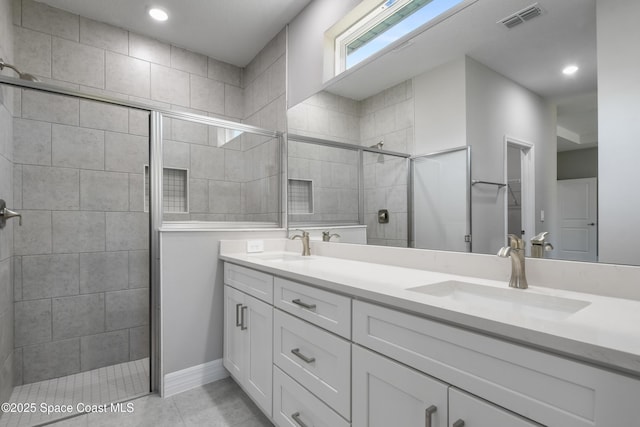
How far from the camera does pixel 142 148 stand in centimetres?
261

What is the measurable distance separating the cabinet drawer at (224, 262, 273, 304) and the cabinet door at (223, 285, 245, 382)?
0.06 m

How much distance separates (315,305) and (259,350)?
0.60 m

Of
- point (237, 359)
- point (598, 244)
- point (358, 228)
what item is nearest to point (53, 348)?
point (237, 359)

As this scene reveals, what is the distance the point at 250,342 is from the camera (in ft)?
5.70

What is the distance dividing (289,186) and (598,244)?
191 centimetres

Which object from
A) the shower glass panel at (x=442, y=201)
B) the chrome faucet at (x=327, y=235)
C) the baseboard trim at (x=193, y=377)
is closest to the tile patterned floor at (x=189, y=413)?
the baseboard trim at (x=193, y=377)

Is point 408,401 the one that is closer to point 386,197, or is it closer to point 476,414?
point 476,414

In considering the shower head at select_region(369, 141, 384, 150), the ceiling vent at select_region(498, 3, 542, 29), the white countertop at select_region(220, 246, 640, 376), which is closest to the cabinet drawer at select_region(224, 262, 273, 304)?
the white countertop at select_region(220, 246, 640, 376)

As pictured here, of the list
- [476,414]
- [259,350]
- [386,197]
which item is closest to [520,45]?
[386,197]

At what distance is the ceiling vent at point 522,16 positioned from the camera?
1.11 metres

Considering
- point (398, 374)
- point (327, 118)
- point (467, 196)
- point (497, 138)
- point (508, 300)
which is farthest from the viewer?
point (327, 118)

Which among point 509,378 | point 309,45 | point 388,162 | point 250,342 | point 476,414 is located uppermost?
point 309,45

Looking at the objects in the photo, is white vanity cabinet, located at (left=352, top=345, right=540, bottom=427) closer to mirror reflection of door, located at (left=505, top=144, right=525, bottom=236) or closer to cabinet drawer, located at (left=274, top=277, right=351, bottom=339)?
cabinet drawer, located at (left=274, top=277, right=351, bottom=339)

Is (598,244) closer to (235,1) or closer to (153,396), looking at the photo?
(153,396)
